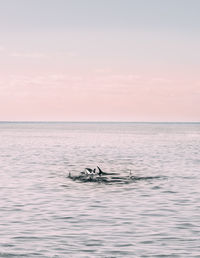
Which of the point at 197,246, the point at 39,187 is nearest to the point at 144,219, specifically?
the point at 197,246

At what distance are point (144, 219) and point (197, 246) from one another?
510 cm

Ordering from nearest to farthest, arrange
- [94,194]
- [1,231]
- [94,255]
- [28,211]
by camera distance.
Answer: [94,255] < [1,231] < [28,211] < [94,194]

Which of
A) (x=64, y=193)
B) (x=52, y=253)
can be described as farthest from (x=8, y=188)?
(x=52, y=253)

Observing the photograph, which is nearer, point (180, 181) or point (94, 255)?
point (94, 255)

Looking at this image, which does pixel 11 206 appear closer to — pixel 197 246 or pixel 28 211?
pixel 28 211

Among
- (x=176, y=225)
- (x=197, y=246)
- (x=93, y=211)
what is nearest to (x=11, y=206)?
(x=93, y=211)

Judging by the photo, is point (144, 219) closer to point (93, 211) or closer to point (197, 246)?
point (93, 211)

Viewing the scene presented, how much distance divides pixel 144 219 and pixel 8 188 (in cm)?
1357

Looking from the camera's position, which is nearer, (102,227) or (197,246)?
(197,246)

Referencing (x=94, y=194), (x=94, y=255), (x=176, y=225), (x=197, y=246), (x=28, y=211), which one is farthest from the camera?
(x=94, y=194)

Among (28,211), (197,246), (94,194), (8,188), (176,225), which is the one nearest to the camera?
(197,246)

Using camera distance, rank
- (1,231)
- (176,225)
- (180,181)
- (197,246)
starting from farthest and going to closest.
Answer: (180,181) < (176,225) < (1,231) < (197,246)

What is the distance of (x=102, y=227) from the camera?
826 inches

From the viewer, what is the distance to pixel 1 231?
20000 mm
